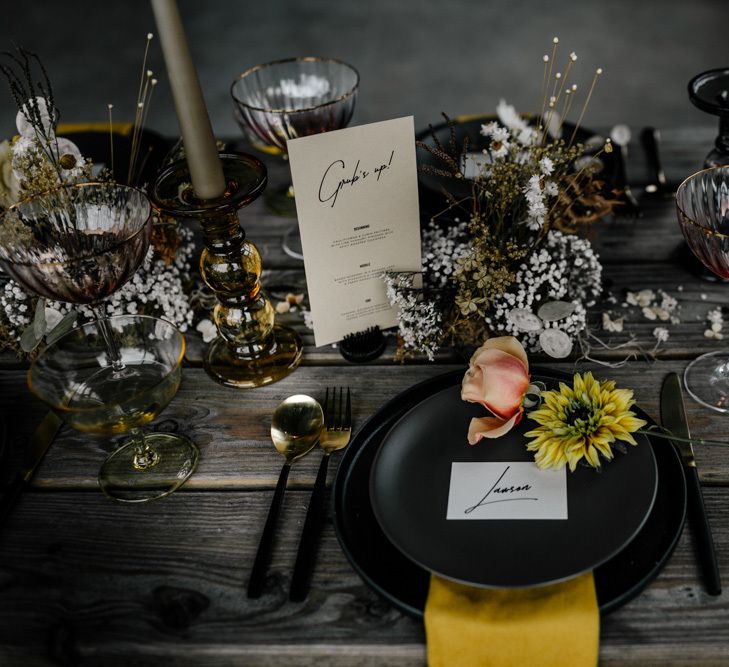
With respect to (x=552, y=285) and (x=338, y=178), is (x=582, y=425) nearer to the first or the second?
(x=552, y=285)

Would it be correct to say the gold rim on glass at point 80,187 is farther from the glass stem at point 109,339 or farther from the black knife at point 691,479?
the black knife at point 691,479

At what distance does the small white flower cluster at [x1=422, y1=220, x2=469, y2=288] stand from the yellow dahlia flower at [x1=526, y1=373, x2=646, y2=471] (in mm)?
266

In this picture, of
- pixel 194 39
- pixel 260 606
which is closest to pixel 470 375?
pixel 260 606

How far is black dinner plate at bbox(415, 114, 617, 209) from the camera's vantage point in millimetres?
1236

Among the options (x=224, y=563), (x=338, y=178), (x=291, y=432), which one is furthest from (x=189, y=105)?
(x=224, y=563)

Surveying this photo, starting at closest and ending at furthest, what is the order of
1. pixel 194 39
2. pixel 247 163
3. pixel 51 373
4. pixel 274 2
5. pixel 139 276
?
pixel 51 373 → pixel 247 163 → pixel 139 276 → pixel 194 39 → pixel 274 2

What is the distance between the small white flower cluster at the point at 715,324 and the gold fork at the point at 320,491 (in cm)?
54

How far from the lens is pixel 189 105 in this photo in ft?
2.73

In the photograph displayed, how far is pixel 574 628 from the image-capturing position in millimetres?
667

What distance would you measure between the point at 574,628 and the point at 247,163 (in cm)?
70

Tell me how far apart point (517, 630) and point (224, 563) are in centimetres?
32

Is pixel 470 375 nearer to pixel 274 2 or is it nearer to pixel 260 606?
pixel 260 606

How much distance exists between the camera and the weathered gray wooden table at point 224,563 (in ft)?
2.31

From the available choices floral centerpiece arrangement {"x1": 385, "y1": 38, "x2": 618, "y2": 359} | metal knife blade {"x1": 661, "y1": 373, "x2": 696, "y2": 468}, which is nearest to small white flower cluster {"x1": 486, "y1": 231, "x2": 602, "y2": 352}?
floral centerpiece arrangement {"x1": 385, "y1": 38, "x2": 618, "y2": 359}
